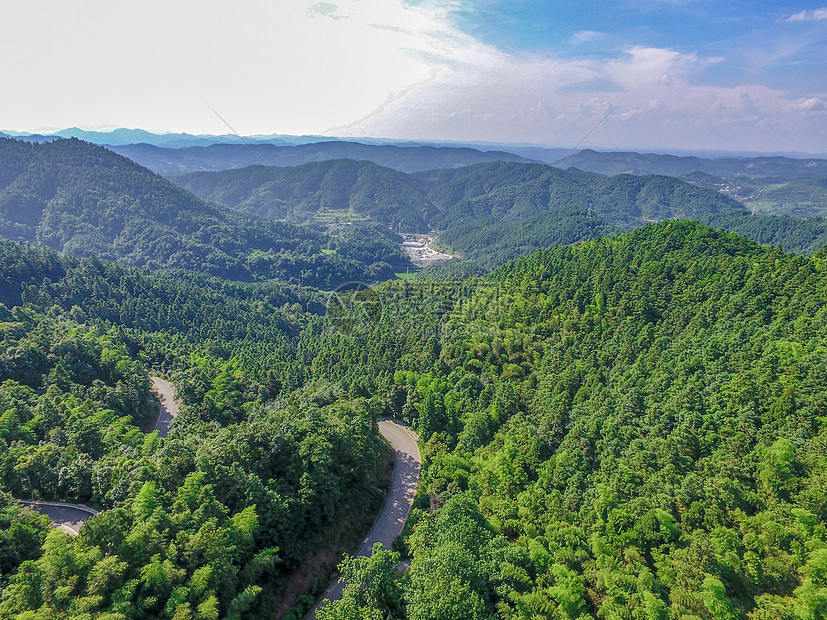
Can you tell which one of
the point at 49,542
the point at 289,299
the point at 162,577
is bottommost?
the point at 289,299

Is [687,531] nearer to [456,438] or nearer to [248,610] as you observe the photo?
[456,438]

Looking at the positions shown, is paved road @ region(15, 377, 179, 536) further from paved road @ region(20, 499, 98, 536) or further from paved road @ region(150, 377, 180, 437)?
paved road @ region(150, 377, 180, 437)

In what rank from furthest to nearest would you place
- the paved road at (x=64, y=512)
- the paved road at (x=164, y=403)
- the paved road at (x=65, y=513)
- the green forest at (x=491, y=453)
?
the paved road at (x=164, y=403), the paved road at (x=64, y=512), the paved road at (x=65, y=513), the green forest at (x=491, y=453)

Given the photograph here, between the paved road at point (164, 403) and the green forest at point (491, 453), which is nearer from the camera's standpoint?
the green forest at point (491, 453)

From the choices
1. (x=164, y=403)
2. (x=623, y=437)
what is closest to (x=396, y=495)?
(x=623, y=437)

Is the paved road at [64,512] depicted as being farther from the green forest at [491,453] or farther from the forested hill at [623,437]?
the forested hill at [623,437]

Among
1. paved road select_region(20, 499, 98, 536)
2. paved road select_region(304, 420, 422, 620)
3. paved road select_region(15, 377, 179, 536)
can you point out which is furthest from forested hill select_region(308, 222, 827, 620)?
paved road select_region(20, 499, 98, 536)

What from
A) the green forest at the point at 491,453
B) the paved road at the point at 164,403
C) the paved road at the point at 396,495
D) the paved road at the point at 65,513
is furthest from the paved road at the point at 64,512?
the paved road at the point at 164,403

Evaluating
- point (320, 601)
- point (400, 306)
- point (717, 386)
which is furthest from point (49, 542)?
point (400, 306)
